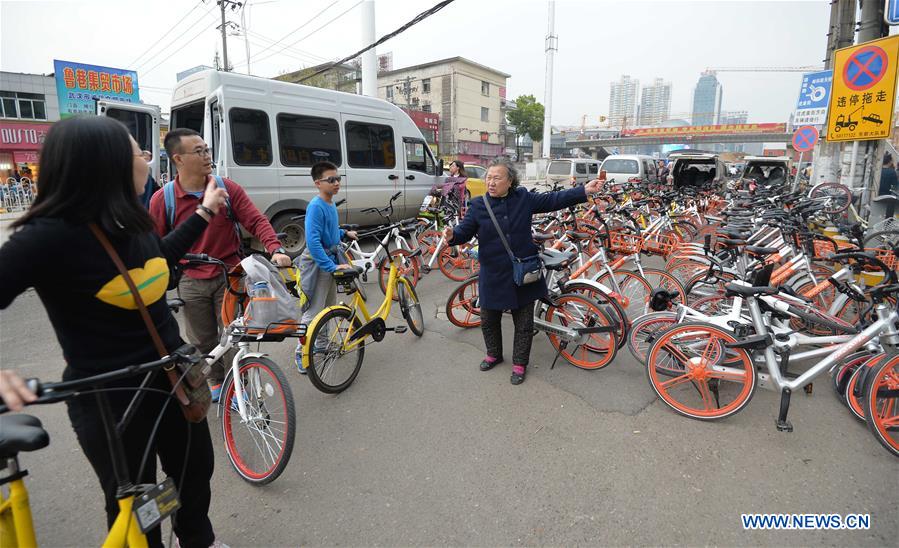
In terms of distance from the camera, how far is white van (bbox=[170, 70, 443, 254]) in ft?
20.9

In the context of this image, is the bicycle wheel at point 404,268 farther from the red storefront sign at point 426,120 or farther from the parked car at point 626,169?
the red storefront sign at point 426,120

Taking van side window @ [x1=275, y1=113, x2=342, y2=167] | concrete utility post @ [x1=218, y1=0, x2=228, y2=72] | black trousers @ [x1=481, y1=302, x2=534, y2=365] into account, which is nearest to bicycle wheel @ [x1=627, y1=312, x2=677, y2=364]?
black trousers @ [x1=481, y1=302, x2=534, y2=365]

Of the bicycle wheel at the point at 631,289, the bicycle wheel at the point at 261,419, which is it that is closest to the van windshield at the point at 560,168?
the bicycle wheel at the point at 631,289

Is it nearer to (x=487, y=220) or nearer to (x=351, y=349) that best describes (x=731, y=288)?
(x=487, y=220)

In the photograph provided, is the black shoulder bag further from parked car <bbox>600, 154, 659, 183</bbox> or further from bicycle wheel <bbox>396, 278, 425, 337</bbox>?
parked car <bbox>600, 154, 659, 183</bbox>

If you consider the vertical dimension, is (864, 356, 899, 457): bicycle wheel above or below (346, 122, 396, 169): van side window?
below

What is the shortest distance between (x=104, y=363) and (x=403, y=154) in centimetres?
783

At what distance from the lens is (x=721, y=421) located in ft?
9.81

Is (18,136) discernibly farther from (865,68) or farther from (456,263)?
(865,68)

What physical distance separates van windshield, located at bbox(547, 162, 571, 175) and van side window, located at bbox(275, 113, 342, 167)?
11.1 m

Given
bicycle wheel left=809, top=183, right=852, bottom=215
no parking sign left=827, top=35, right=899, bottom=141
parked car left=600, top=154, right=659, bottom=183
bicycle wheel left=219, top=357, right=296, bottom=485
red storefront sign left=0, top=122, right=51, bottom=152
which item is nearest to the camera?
bicycle wheel left=219, top=357, right=296, bottom=485

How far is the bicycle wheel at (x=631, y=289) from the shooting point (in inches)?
178

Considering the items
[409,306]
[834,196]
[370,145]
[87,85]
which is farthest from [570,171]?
[87,85]

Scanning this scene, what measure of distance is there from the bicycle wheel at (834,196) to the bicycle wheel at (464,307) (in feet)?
17.8
